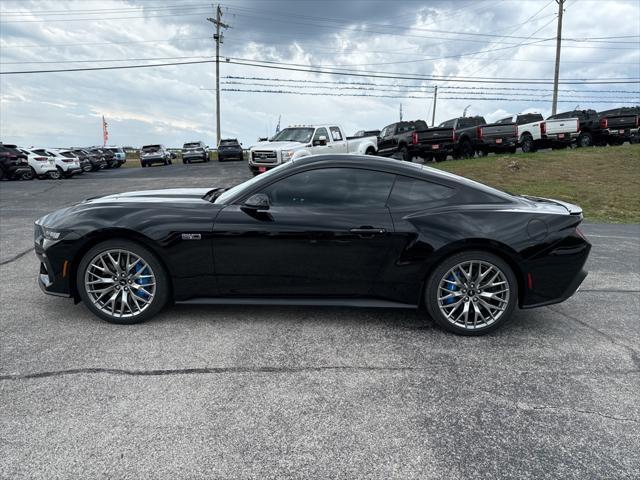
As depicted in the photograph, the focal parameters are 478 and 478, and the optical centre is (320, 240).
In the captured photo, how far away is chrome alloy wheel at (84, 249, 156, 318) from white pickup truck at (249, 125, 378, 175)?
38.1 feet

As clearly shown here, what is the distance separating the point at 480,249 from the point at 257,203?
1.89 m

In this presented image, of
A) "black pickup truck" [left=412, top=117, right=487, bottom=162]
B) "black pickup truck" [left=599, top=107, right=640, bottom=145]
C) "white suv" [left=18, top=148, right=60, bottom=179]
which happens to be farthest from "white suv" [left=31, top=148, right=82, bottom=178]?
"black pickup truck" [left=599, top=107, right=640, bottom=145]

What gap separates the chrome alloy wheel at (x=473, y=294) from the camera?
12.9 ft

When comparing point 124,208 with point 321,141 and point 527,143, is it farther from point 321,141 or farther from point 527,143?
point 527,143

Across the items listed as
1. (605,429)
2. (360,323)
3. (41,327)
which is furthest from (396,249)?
(41,327)

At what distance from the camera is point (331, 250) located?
3.94 metres

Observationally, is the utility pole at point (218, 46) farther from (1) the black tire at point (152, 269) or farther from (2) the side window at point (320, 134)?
(1) the black tire at point (152, 269)

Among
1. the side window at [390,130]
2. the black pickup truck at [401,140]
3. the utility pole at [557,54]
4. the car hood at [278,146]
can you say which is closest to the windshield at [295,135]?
the car hood at [278,146]

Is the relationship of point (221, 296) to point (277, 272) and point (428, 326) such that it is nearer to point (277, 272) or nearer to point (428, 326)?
point (277, 272)

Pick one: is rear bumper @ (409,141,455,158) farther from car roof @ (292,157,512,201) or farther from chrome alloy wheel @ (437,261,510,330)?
chrome alloy wheel @ (437,261,510,330)

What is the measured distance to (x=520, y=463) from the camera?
2.40 m

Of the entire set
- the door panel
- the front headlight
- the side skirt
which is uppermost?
the front headlight

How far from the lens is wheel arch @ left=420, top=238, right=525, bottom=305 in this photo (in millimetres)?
3902

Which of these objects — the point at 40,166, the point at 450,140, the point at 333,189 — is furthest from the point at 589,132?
the point at 40,166
